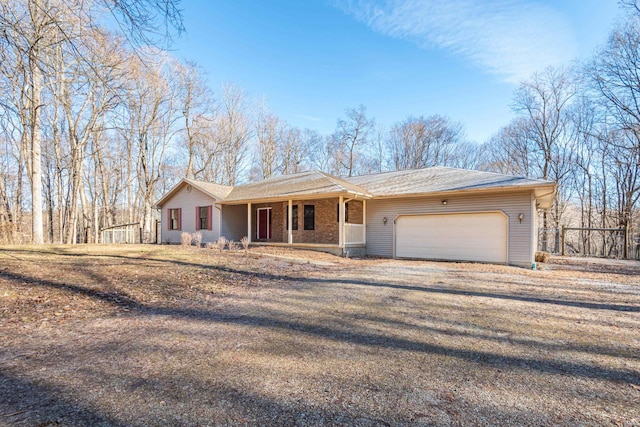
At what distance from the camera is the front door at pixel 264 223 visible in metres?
16.0

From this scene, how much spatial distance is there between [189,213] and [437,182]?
12620 mm

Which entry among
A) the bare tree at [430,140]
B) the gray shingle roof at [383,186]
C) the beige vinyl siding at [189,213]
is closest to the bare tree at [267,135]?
the gray shingle roof at [383,186]

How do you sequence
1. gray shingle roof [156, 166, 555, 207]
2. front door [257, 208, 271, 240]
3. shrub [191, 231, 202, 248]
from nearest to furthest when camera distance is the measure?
1. gray shingle roof [156, 166, 555, 207]
2. shrub [191, 231, 202, 248]
3. front door [257, 208, 271, 240]

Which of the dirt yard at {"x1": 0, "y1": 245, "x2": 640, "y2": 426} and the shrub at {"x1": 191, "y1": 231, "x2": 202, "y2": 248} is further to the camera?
the shrub at {"x1": 191, "y1": 231, "x2": 202, "y2": 248}

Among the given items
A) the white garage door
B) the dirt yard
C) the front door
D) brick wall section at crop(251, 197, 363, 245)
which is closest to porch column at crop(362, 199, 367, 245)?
brick wall section at crop(251, 197, 363, 245)

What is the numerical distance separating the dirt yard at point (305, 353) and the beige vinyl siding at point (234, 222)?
9.58m

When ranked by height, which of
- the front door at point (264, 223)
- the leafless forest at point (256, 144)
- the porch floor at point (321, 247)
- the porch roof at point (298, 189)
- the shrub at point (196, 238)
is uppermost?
the leafless forest at point (256, 144)

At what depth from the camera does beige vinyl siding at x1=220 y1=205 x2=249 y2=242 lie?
1576 centimetres

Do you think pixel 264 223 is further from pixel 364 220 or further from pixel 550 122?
pixel 550 122

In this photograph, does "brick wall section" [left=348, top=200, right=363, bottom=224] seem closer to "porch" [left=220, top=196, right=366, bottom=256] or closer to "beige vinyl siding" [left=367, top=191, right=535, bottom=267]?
"porch" [left=220, top=196, right=366, bottom=256]

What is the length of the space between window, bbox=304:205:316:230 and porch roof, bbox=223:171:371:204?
42.5 inches

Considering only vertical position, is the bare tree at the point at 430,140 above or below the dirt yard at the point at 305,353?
above

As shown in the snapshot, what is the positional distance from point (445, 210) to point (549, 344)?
8.69 m

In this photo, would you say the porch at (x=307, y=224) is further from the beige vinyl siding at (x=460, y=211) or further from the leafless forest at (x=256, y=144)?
the leafless forest at (x=256, y=144)
